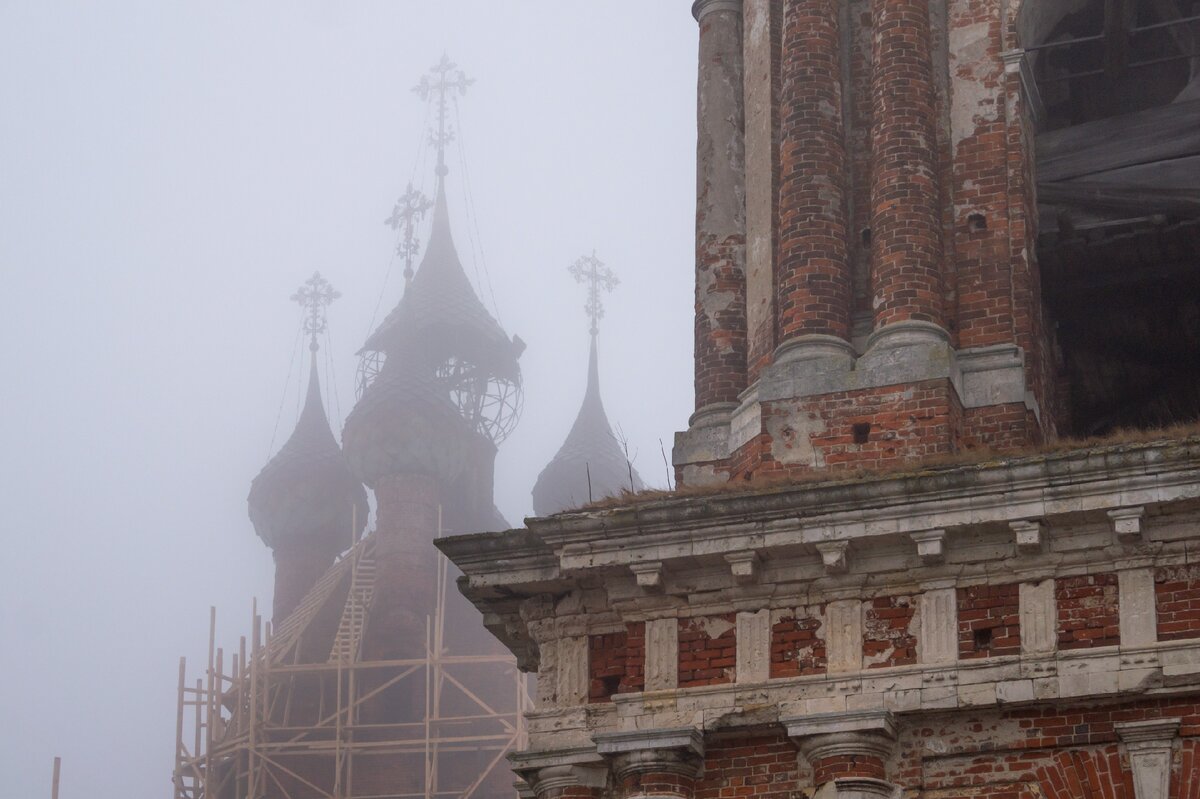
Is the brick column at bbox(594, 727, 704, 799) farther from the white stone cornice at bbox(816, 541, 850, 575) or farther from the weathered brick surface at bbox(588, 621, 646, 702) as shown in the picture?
the white stone cornice at bbox(816, 541, 850, 575)

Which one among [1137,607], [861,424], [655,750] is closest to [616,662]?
[655,750]

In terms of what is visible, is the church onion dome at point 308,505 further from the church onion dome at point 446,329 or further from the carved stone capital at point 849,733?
the carved stone capital at point 849,733

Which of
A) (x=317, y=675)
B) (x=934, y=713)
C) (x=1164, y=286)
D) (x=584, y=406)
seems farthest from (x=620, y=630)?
(x=584, y=406)

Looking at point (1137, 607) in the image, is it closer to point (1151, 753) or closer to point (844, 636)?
point (1151, 753)

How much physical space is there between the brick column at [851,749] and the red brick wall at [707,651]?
2.36 feet

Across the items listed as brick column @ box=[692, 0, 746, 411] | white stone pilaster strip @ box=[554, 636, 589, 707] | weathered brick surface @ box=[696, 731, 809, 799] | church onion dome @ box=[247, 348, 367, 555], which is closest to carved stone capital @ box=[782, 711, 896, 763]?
weathered brick surface @ box=[696, 731, 809, 799]

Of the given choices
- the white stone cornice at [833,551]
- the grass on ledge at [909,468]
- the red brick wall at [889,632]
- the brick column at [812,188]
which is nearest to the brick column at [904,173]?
the brick column at [812,188]

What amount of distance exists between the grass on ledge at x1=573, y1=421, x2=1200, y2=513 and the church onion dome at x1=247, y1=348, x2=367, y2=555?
53.1 metres

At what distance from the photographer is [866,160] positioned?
17234 mm

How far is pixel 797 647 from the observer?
14281 mm

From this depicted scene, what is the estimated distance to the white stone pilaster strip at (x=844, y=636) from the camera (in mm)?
14088

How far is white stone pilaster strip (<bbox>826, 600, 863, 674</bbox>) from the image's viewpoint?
1409 cm

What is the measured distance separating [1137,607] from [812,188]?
4505 millimetres

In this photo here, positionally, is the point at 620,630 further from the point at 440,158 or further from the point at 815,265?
the point at 440,158
